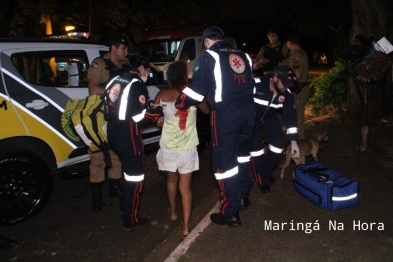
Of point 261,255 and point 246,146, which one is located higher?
point 246,146

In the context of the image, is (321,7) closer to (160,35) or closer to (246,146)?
(160,35)

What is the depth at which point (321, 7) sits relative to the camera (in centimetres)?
1382

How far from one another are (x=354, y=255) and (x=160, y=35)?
10.4m

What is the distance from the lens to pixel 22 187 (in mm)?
4758

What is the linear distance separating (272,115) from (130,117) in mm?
1811

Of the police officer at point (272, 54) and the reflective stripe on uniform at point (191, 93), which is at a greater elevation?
the police officer at point (272, 54)

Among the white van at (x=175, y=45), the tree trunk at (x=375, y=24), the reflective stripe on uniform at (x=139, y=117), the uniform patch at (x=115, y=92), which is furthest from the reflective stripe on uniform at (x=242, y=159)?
the white van at (x=175, y=45)

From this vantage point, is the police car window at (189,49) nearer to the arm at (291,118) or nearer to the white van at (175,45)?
the white van at (175,45)

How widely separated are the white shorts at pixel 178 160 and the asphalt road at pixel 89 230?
2.31 ft

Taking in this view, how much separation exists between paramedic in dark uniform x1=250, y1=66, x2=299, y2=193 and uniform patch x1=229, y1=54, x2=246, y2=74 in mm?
828

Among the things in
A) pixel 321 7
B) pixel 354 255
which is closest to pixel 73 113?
pixel 354 255

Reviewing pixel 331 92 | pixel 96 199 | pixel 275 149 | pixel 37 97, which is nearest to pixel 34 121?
pixel 37 97

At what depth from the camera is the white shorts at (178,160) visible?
161 inches

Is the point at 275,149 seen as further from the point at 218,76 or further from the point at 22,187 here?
the point at 22,187
